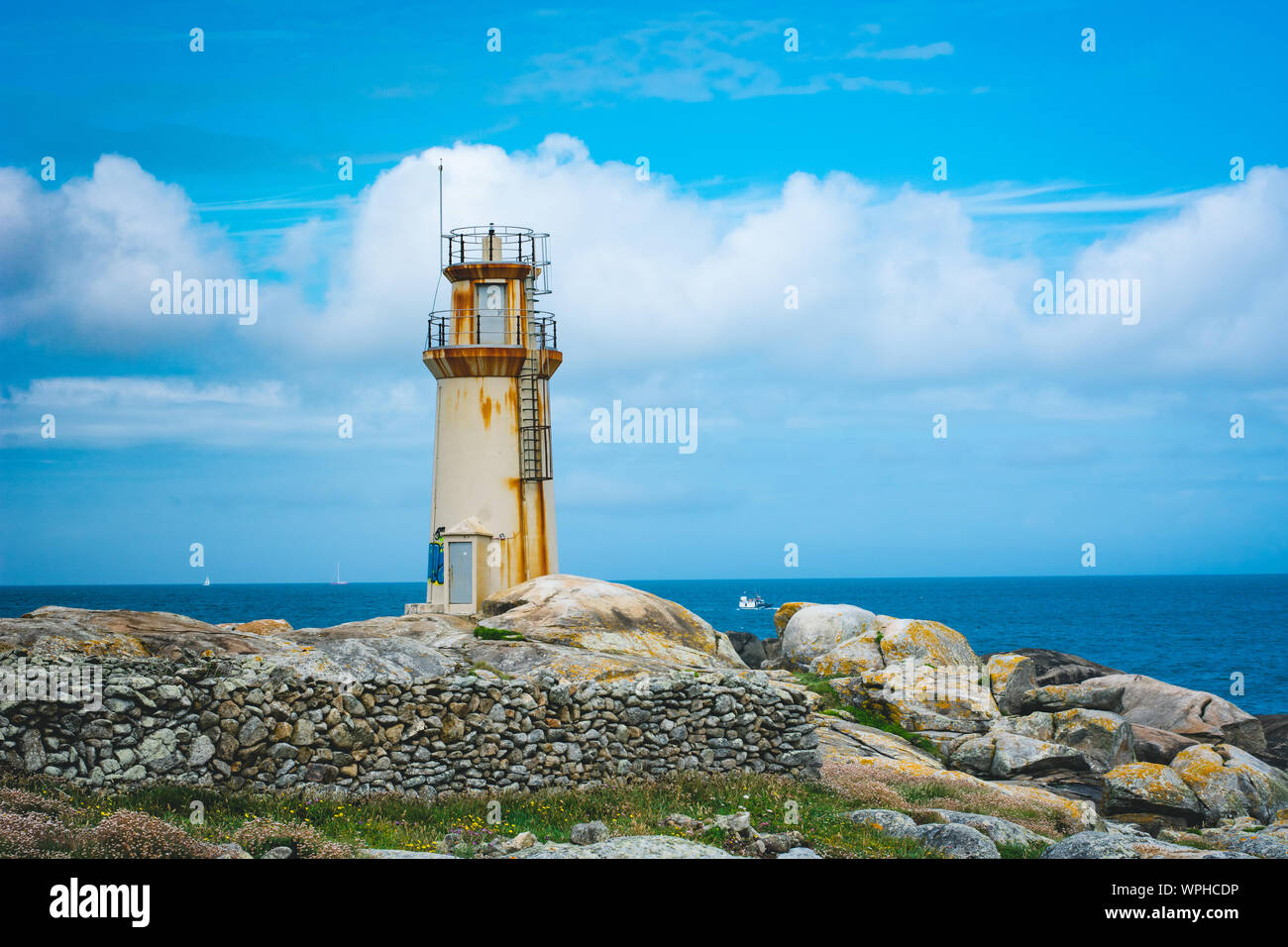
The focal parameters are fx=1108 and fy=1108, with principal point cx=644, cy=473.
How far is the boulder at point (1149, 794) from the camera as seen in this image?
73.7ft

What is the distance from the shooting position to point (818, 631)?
3419cm

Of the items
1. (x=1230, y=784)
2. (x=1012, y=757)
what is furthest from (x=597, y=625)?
(x=1230, y=784)

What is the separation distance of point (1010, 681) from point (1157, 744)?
4.33 meters

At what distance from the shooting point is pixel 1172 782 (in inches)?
904

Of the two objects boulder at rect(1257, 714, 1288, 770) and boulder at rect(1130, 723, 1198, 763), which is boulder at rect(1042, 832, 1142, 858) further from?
boulder at rect(1257, 714, 1288, 770)

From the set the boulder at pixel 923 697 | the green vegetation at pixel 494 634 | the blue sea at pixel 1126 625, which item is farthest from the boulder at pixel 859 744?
the blue sea at pixel 1126 625

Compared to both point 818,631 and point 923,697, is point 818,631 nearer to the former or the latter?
point 818,631

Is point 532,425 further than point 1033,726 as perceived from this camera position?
Yes

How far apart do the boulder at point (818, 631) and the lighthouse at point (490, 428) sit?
28.2 feet

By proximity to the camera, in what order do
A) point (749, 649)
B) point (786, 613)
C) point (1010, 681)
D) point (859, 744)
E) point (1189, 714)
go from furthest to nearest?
point (749, 649) → point (786, 613) → point (1189, 714) → point (1010, 681) → point (859, 744)
